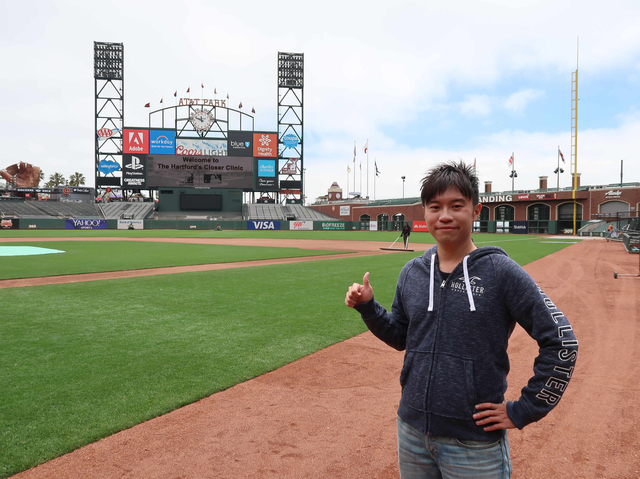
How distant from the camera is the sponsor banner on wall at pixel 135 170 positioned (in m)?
61.3

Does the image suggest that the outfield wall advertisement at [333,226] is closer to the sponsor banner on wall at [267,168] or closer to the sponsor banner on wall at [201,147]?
the sponsor banner on wall at [267,168]

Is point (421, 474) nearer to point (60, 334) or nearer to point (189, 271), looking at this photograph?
point (60, 334)

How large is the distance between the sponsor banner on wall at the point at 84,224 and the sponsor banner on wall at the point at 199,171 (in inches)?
365

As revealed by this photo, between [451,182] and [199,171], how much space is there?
65.5 meters

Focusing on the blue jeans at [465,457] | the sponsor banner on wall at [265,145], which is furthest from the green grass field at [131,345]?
the sponsor banner on wall at [265,145]

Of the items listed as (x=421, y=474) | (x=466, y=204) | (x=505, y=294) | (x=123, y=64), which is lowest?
(x=421, y=474)

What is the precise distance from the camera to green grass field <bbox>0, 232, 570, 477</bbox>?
11.7ft

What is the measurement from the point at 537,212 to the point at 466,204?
59.6 m

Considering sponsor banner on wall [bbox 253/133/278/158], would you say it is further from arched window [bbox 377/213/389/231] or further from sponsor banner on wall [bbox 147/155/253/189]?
arched window [bbox 377/213/389/231]

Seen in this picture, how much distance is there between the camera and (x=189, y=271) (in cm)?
1330

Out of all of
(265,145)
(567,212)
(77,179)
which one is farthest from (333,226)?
(77,179)

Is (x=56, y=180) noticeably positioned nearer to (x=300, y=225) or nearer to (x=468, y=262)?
(x=300, y=225)

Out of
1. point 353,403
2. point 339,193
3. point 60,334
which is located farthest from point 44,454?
point 339,193

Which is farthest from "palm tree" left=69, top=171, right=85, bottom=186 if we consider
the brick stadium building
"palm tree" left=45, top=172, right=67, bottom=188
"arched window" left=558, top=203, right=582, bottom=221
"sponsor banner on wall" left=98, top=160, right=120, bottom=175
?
"arched window" left=558, top=203, right=582, bottom=221
